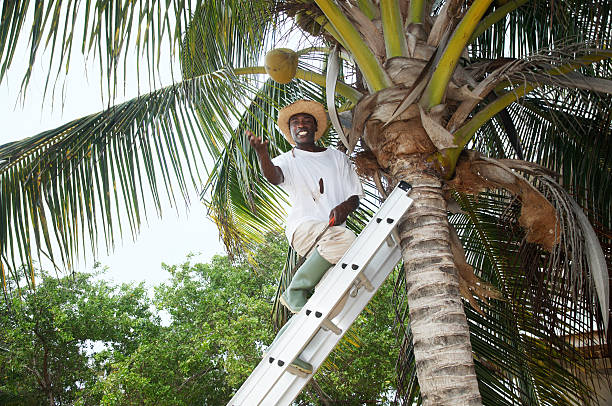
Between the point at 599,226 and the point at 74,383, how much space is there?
46.2 ft

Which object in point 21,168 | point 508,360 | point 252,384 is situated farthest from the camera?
point 508,360

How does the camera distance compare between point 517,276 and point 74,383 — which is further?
point 74,383

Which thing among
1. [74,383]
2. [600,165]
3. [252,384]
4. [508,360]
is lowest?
[74,383]

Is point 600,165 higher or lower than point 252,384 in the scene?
higher

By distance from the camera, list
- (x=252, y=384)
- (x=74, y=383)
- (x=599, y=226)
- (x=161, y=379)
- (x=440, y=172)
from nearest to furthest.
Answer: (x=252, y=384) < (x=440, y=172) < (x=599, y=226) < (x=161, y=379) < (x=74, y=383)

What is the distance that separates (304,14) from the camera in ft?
13.1

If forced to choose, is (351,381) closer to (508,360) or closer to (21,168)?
(508,360)

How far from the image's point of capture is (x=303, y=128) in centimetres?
394

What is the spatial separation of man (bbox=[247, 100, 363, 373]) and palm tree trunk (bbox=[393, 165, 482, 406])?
0.40 meters

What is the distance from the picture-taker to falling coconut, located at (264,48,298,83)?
11.4 feet

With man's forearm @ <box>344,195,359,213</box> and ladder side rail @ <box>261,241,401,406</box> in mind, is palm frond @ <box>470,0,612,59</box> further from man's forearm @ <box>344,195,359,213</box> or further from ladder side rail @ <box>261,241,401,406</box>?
ladder side rail @ <box>261,241,401,406</box>

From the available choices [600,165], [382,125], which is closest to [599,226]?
[600,165]

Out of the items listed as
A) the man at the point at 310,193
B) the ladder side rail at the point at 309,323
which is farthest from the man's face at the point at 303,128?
the ladder side rail at the point at 309,323

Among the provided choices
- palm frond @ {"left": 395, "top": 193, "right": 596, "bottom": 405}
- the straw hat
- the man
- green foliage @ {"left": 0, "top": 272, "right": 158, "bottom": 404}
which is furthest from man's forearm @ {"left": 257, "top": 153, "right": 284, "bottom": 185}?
green foliage @ {"left": 0, "top": 272, "right": 158, "bottom": 404}
